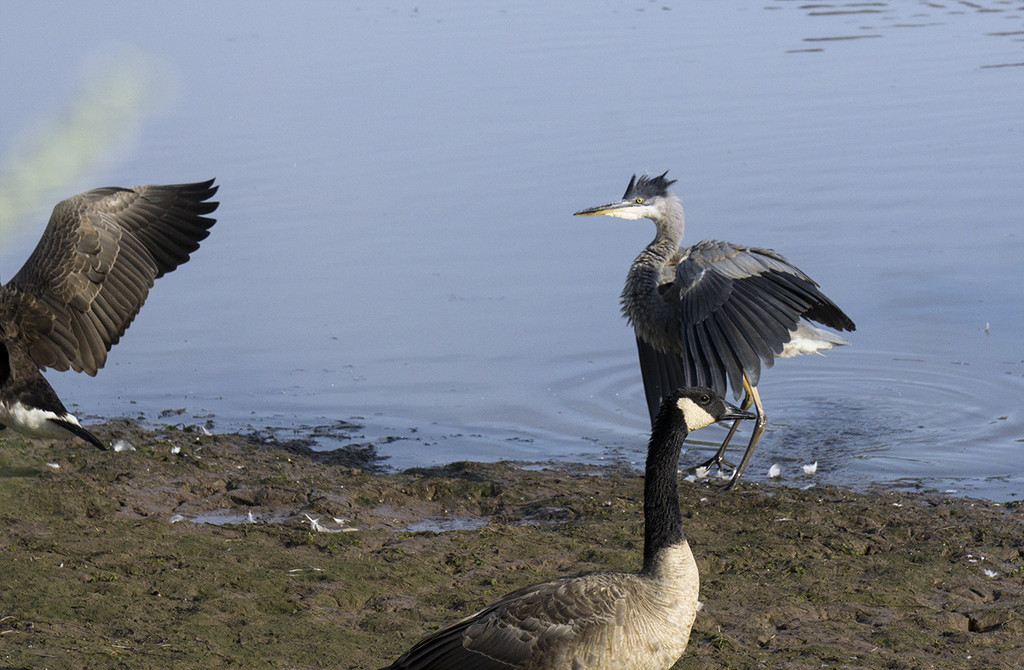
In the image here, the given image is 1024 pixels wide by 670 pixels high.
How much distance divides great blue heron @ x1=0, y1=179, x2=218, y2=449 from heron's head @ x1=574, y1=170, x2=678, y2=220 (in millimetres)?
3326

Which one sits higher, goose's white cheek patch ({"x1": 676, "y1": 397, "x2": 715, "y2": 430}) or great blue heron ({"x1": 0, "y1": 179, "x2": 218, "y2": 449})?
great blue heron ({"x1": 0, "y1": 179, "x2": 218, "y2": 449})

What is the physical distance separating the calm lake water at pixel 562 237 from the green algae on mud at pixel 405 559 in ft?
3.51

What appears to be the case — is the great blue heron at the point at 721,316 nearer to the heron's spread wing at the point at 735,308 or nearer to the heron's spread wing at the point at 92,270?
the heron's spread wing at the point at 735,308

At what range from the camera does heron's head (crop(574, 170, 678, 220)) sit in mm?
8828

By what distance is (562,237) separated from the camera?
40.2ft

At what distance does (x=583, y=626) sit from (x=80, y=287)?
12.8ft

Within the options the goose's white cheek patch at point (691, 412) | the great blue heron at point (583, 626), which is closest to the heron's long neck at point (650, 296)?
the goose's white cheek patch at point (691, 412)

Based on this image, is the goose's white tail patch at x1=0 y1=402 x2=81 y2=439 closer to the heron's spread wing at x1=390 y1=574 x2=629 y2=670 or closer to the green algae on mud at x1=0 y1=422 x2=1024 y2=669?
the green algae on mud at x1=0 y1=422 x2=1024 y2=669

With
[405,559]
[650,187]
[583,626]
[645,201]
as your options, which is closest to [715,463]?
[645,201]

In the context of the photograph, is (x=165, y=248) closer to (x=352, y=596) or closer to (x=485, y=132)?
(x=352, y=596)

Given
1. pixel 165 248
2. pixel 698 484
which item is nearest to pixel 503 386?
pixel 698 484

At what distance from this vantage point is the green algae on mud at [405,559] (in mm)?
4598

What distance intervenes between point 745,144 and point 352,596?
11.2 metres

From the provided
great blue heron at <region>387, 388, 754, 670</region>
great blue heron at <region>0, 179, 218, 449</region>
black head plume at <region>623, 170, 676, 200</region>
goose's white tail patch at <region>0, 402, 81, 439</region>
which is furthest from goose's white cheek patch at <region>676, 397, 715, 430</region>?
black head plume at <region>623, 170, 676, 200</region>
